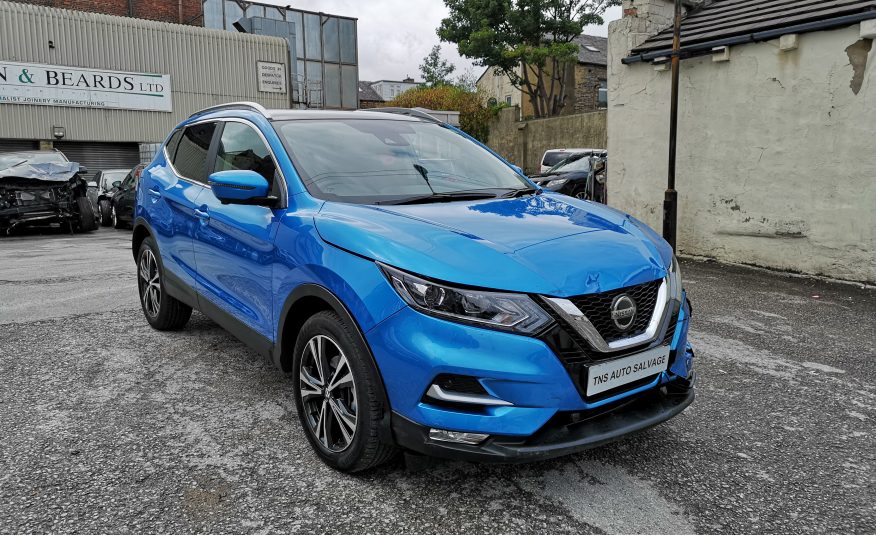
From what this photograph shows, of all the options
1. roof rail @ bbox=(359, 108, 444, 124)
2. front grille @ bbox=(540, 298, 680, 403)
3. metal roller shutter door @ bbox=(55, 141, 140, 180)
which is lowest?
front grille @ bbox=(540, 298, 680, 403)

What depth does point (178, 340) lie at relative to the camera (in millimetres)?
5055

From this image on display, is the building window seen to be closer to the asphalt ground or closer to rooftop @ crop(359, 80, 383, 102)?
rooftop @ crop(359, 80, 383, 102)

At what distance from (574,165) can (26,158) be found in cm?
1221

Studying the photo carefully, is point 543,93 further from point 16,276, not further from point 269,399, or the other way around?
point 269,399

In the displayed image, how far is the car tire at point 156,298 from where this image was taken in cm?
504

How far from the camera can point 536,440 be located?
2408 millimetres

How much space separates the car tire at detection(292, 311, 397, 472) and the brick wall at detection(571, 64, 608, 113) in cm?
3843

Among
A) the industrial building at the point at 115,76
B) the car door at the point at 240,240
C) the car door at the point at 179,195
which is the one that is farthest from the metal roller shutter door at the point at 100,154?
the car door at the point at 240,240

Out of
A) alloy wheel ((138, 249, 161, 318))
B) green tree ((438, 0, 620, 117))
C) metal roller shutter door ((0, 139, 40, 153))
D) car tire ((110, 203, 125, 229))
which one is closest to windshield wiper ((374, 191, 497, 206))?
alloy wheel ((138, 249, 161, 318))

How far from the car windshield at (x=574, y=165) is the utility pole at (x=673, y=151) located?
6.27m

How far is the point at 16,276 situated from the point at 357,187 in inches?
269

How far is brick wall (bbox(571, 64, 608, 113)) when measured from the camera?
39375 mm

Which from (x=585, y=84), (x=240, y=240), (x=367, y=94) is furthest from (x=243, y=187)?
(x=367, y=94)

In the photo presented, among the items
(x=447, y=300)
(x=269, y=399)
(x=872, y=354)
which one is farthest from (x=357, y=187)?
(x=872, y=354)
